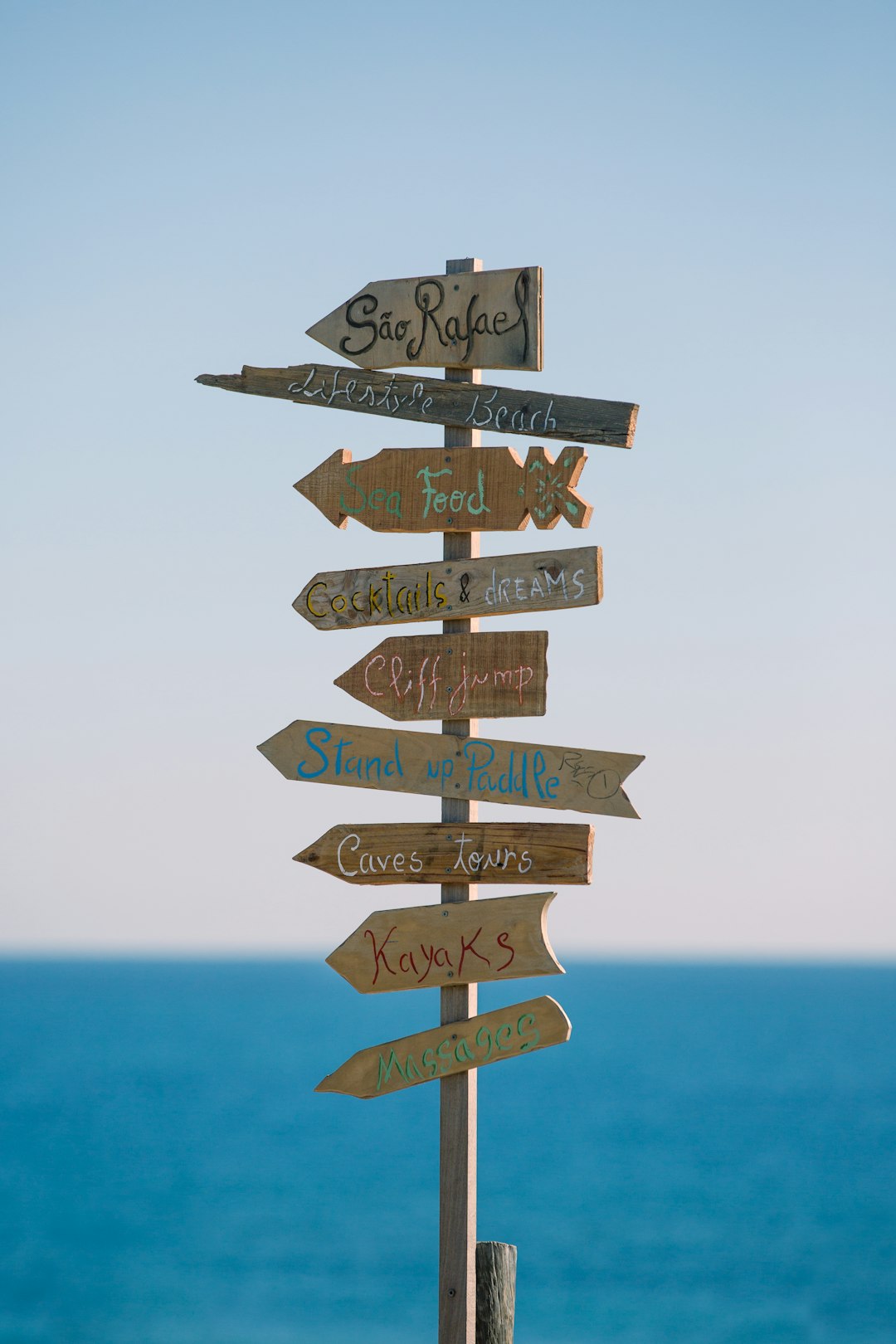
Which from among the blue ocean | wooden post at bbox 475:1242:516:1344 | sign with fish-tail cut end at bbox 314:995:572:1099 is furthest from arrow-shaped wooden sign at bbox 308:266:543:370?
the blue ocean

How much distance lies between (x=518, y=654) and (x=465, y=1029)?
1305 millimetres

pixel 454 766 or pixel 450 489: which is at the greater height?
pixel 450 489

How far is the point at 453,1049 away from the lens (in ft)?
17.3

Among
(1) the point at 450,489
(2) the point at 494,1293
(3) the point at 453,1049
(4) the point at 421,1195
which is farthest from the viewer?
(4) the point at 421,1195

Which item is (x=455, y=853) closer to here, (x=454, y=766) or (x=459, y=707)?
(x=454, y=766)

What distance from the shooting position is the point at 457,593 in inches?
210

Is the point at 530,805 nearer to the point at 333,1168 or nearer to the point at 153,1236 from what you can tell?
the point at 153,1236

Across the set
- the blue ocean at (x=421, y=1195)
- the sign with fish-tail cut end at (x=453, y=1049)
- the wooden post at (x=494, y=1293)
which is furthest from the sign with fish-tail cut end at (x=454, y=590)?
the blue ocean at (x=421, y=1195)

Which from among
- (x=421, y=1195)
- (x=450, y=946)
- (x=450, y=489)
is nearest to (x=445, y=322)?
(x=450, y=489)

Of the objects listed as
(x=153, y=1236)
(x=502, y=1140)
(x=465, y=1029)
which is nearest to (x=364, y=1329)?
(x=153, y=1236)

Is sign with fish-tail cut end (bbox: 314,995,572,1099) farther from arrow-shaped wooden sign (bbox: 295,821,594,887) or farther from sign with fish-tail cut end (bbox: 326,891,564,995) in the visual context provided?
arrow-shaped wooden sign (bbox: 295,821,594,887)

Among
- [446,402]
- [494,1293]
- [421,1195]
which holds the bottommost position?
[494,1293]

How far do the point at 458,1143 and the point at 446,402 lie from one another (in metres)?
2.61

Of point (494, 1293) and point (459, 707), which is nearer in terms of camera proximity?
point (459, 707)
